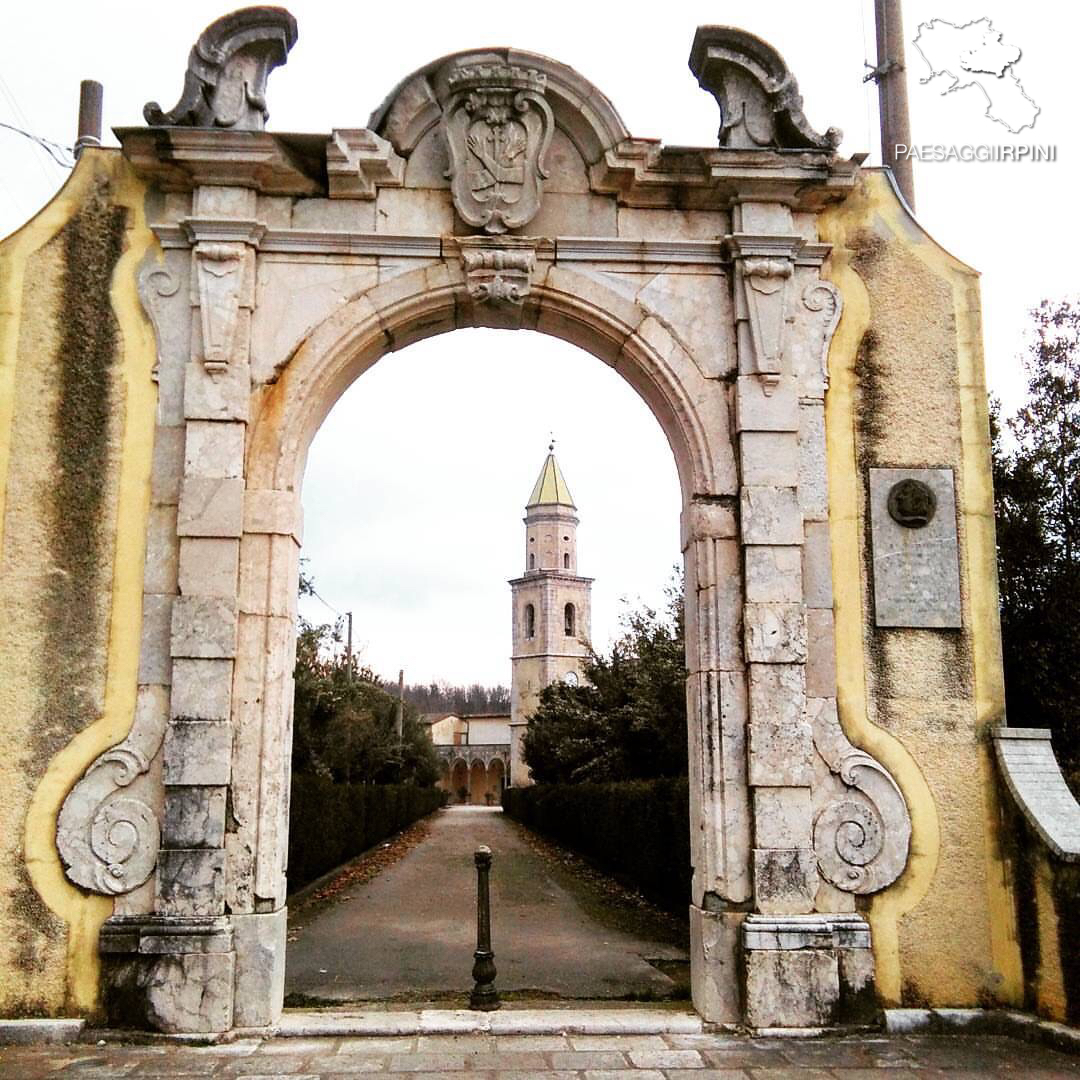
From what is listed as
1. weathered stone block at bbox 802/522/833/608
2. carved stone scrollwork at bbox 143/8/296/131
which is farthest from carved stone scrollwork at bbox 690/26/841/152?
carved stone scrollwork at bbox 143/8/296/131

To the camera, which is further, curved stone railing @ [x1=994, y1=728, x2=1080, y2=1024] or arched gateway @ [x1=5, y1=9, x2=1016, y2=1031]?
arched gateway @ [x1=5, y1=9, x2=1016, y2=1031]

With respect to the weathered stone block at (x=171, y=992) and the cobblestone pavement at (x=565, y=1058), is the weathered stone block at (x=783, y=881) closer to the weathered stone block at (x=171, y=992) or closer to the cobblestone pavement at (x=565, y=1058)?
the cobblestone pavement at (x=565, y=1058)

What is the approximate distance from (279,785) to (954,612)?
4.10 m

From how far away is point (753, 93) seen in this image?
702cm

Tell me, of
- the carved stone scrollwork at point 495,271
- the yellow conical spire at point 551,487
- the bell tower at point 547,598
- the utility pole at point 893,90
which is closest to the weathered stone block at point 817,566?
the carved stone scrollwork at point 495,271

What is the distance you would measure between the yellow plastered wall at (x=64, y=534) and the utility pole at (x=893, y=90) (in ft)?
26.6

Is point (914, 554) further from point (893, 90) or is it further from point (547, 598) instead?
point (547, 598)

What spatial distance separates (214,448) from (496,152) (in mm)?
2521

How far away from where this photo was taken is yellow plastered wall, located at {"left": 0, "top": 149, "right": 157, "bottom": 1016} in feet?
20.2

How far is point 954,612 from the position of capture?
22.0 ft

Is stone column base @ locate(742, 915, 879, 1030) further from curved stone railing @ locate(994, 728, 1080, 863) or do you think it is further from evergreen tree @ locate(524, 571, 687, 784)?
evergreen tree @ locate(524, 571, 687, 784)

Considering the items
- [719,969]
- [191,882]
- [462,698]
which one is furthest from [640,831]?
[462,698]

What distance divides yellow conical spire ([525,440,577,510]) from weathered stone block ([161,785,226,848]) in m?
60.2

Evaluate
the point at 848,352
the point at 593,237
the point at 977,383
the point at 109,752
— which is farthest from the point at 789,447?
the point at 109,752
